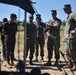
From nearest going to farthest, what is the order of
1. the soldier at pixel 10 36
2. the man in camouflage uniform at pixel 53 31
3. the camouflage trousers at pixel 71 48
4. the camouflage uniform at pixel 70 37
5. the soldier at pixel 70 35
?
the soldier at pixel 70 35 → the camouflage uniform at pixel 70 37 → the camouflage trousers at pixel 71 48 → the man in camouflage uniform at pixel 53 31 → the soldier at pixel 10 36

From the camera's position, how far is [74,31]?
921 cm

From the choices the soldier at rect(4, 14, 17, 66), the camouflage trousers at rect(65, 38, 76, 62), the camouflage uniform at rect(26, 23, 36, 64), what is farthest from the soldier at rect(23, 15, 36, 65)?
the camouflage trousers at rect(65, 38, 76, 62)

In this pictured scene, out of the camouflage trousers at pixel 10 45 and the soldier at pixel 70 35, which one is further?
the camouflage trousers at pixel 10 45

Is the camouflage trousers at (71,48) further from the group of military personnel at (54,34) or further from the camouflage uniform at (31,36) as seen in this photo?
the camouflage uniform at (31,36)

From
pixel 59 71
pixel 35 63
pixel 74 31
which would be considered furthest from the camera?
pixel 35 63

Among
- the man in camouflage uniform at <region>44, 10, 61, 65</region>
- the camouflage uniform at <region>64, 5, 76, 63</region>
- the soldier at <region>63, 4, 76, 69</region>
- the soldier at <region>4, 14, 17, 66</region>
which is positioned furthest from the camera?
the soldier at <region>4, 14, 17, 66</region>

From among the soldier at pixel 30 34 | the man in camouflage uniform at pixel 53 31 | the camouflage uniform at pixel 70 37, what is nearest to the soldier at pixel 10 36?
the soldier at pixel 30 34

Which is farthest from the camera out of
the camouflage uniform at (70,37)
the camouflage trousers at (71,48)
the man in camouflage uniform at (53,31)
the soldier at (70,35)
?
the man in camouflage uniform at (53,31)

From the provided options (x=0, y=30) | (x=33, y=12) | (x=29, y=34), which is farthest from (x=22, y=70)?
(x=0, y=30)

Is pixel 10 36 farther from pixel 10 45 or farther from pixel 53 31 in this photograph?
pixel 53 31

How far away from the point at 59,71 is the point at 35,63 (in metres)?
2.10

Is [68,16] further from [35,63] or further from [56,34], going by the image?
[35,63]

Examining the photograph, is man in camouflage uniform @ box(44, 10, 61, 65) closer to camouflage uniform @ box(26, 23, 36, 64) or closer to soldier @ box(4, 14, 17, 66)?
camouflage uniform @ box(26, 23, 36, 64)

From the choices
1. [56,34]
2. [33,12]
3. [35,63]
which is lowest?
[35,63]
